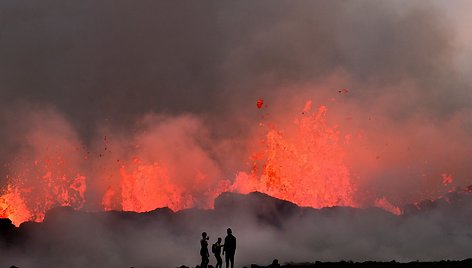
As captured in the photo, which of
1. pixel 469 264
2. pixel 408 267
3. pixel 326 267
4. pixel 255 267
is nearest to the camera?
pixel 469 264

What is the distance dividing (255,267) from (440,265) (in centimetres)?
1833

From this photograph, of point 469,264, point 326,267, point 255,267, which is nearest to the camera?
point 469,264

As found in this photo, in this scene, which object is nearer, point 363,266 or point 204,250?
point 204,250

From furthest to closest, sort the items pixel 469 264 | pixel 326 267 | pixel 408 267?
pixel 326 267 → pixel 408 267 → pixel 469 264

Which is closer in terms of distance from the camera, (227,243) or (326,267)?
(227,243)

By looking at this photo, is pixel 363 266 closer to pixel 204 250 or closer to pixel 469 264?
pixel 469 264

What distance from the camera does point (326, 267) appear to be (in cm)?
4594

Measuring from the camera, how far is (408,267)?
42375 millimetres

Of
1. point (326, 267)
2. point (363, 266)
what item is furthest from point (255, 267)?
point (363, 266)

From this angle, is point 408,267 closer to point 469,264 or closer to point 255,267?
point 469,264

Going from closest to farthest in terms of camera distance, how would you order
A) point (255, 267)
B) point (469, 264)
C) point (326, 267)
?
1. point (469, 264)
2. point (326, 267)
3. point (255, 267)

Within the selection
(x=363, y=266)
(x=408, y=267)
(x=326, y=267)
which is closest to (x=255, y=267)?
(x=326, y=267)

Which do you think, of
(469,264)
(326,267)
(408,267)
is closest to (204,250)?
(326,267)

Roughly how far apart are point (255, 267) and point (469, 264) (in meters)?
20.5
